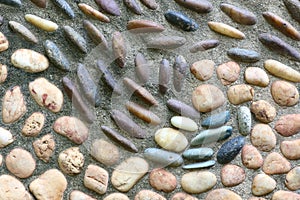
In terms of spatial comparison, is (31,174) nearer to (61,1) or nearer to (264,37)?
(61,1)

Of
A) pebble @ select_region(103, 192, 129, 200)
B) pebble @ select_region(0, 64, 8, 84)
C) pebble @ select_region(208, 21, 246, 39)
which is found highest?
pebble @ select_region(208, 21, 246, 39)

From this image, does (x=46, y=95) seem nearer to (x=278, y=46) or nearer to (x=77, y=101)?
(x=77, y=101)

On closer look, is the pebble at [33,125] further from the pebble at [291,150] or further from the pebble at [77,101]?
the pebble at [291,150]

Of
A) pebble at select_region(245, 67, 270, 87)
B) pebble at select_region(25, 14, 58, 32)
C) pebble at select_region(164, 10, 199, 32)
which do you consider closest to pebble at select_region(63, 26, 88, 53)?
pebble at select_region(25, 14, 58, 32)

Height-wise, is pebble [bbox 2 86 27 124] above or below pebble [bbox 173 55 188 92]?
below

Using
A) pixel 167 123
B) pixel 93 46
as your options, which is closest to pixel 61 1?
pixel 93 46

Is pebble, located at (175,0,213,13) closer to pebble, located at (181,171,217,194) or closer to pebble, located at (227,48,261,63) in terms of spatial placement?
pebble, located at (227,48,261,63)

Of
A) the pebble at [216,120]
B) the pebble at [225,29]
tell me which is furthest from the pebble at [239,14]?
the pebble at [216,120]

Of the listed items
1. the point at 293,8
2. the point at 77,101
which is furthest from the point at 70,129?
the point at 293,8
